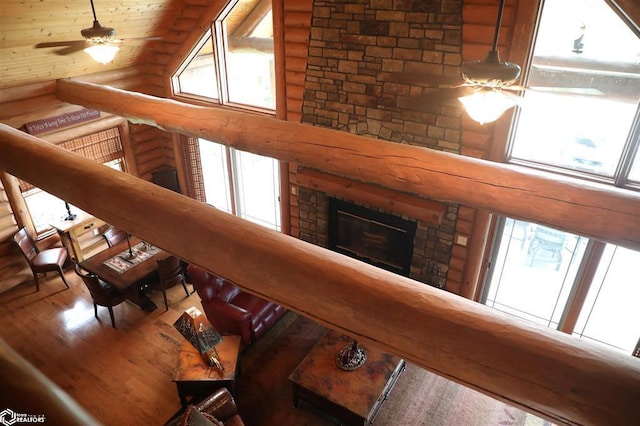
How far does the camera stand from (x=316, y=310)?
1.86 m

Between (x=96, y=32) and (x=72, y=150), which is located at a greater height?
(x=96, y=32)

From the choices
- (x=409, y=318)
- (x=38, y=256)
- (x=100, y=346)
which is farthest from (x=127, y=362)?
(x=409, y=318)

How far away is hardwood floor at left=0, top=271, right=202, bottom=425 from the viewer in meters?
4.81

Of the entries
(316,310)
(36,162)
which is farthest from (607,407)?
(36,162)

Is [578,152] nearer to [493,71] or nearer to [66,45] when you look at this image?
[493,71]

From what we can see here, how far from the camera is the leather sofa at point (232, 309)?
5266 mm

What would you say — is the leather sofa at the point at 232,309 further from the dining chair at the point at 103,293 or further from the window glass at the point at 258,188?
the window glass at the point at 258,188

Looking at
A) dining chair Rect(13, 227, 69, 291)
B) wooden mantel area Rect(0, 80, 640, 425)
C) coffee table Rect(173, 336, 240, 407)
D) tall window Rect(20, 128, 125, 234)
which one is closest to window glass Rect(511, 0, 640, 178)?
wooden mantel area Rect(0, 80, 640, 425)

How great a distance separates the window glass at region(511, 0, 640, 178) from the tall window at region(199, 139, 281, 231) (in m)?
3.95

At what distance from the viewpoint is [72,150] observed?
712 centimetres

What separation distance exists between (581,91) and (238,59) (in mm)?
4941

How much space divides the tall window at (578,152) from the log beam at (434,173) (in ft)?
3.00

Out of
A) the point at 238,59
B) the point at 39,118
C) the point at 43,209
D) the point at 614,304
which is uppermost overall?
the point at 238,59

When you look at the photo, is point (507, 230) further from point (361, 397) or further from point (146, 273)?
point (146, 273)
